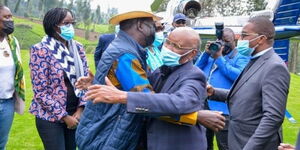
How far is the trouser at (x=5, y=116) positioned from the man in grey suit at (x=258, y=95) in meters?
2.29

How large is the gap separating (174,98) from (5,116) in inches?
106

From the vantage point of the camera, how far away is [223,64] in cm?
452

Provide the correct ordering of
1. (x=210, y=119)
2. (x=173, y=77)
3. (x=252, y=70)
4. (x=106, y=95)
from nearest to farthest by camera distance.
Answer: (x=106, y=95), (x=210, y=119), (x=173, y=77), (x=252, y=70)

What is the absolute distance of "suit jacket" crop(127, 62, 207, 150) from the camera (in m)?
2.19

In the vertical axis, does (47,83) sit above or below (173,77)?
below

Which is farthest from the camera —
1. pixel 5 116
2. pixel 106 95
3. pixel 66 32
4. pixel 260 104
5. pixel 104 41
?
pixel 104 41

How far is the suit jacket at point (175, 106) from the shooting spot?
2186 millimetres

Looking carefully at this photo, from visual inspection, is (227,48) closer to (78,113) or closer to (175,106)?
(78,113)

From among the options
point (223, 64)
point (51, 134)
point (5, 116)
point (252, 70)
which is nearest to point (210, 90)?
point (252, 70)

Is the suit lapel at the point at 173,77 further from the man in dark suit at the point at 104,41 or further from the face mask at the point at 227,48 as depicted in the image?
the man in dark suit at the point at 104,41

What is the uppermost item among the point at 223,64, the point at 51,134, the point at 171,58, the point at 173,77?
the point at 171,58

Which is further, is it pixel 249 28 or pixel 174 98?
pixel 249 28

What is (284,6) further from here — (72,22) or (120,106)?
(120,106)

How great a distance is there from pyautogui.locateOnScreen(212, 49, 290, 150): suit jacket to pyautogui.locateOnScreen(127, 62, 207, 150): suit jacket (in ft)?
1.90
